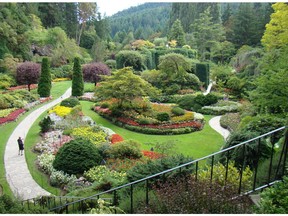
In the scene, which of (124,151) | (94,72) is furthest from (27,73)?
(124,151)

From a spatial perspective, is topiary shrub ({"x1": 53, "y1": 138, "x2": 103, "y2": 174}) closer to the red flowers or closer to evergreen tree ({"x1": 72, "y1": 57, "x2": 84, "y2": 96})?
the red flowers

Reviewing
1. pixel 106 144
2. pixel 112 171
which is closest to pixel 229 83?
pixel 106 144

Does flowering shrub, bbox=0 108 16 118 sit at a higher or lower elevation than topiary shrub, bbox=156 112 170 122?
lower

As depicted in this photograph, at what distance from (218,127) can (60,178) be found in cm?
1126

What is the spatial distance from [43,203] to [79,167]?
10.9 ft

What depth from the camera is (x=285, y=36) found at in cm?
1942

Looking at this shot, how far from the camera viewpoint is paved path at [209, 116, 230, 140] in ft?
57.4

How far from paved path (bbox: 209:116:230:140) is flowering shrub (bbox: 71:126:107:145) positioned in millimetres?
6895

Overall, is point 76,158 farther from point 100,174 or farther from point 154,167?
point 154,167

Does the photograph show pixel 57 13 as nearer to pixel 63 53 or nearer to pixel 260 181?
pixel 63 53

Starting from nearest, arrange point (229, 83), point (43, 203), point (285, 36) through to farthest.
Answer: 1. point (43, 203)
2. point (285, 36)
3. point (229, 83)

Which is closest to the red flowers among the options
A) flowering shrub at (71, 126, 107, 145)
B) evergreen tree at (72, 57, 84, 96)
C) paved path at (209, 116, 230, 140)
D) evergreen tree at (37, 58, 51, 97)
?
evergreen tree at (37, 58, 51, 97)

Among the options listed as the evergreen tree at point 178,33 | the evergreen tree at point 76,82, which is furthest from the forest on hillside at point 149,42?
the evergreen tree at point 76,82

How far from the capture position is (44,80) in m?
27.2
